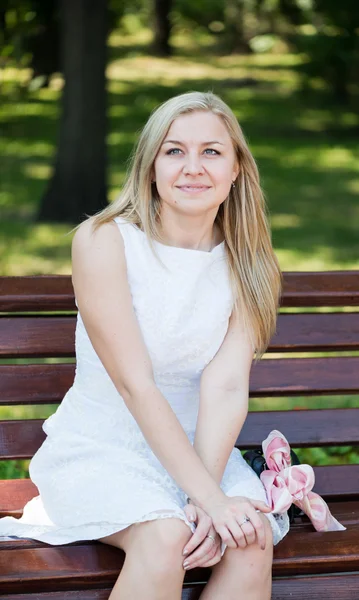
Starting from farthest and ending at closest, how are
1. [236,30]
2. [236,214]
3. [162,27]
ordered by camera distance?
[236,30] < [162,27] < [236,214]

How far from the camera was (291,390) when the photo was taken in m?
3.72

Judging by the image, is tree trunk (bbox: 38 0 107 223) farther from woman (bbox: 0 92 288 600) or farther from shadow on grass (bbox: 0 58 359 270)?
woman (bbox: 0 92 288 600)

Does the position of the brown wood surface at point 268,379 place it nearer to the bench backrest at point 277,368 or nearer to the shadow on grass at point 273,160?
the bench backrest at point 277,368

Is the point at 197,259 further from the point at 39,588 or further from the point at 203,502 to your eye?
the point at 39,588

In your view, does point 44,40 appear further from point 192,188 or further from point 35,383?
point 192,188

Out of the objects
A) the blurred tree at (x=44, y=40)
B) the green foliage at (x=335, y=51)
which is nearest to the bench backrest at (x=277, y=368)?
the blurred tree at (x=44, y=40)

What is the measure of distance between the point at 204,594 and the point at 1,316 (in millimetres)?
1355

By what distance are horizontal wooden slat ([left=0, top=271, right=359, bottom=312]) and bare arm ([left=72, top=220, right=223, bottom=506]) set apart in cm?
59

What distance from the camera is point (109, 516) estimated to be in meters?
2.91

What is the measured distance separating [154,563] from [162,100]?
54.8 feet

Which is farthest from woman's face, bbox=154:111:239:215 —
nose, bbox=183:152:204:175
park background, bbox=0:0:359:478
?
park background, bbox=0:0:359:478

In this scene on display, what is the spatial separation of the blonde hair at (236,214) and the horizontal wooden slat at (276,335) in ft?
1.43

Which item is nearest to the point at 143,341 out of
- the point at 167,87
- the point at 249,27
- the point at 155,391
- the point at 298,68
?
the point at 155,391

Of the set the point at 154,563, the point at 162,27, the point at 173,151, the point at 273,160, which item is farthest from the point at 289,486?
the point at 162,27
